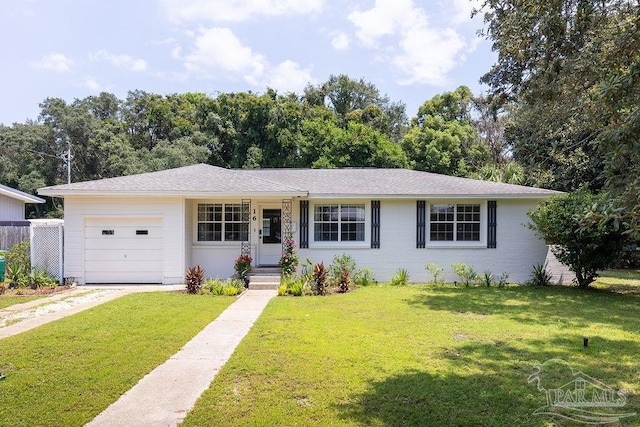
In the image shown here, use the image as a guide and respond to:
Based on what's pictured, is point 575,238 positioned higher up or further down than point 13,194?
further down

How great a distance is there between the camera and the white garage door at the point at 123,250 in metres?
13.7

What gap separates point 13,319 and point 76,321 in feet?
4.97

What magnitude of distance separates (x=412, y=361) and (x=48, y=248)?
12.5m

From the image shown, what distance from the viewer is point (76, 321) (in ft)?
27.5

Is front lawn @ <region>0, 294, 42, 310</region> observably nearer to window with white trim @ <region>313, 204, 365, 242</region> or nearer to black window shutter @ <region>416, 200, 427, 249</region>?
window with white trim @ <region>313, 204, 365, 242</region>

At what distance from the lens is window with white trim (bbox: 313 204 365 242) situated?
14539mm

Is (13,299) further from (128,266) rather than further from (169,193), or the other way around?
(169,193)

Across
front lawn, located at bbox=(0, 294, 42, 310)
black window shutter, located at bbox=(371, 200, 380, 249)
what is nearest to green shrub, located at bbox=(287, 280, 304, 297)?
black window shutter, located at bbox=(371, 200, 380, 249)

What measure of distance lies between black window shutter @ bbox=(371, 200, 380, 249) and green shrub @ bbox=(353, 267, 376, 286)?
880 millimetres

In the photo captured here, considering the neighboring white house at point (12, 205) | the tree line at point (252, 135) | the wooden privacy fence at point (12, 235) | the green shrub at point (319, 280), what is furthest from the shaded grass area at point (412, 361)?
the tree line at point (252, 135)

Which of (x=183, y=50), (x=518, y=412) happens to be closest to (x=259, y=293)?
(x=518, y=412)

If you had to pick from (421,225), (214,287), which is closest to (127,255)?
(214,287)

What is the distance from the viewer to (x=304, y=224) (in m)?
14.4

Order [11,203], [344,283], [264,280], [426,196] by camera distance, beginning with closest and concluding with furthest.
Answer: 1. [344,283]
2. [264,280]
3. [426,196]
4. [11,203]
